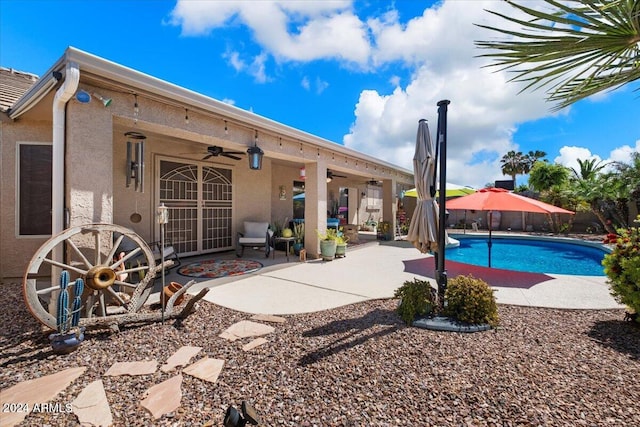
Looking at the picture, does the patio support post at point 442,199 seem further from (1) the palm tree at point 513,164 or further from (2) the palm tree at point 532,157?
(2) the palm tree at point 532,157

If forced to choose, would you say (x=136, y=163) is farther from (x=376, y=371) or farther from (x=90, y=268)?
(x=376, y=371)

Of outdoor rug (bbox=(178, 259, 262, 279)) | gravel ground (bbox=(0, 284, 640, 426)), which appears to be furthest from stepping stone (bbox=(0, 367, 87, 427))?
outdoor rug (bbox=(178, 259, 262, 279))

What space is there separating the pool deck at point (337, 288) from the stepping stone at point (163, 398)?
1769 millimetres

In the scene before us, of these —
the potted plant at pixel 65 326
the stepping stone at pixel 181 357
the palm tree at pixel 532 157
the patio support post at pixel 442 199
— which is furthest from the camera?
the palm tree at pixel 532 157

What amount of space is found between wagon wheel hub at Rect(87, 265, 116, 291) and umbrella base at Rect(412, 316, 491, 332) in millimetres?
4146

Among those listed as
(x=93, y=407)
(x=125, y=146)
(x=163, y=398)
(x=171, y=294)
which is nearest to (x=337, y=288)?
(x=171, y=294)

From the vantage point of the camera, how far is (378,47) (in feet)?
26.1

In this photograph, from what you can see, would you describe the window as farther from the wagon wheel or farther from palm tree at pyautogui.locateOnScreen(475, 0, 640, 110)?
palm tree at pyautogui.locateOnScreen(475, 0, 640, 110)

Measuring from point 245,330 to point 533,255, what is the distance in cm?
1234

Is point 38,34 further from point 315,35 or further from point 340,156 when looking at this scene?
point 340,156

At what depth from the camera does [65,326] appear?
3.07 meters

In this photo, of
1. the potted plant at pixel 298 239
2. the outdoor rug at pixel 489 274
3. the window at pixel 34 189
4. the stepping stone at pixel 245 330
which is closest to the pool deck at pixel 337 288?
the outdoor rug at pixel 489 274

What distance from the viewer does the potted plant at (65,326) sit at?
2.97m

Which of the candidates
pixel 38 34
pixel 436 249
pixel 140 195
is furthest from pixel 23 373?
pixel 38 34
